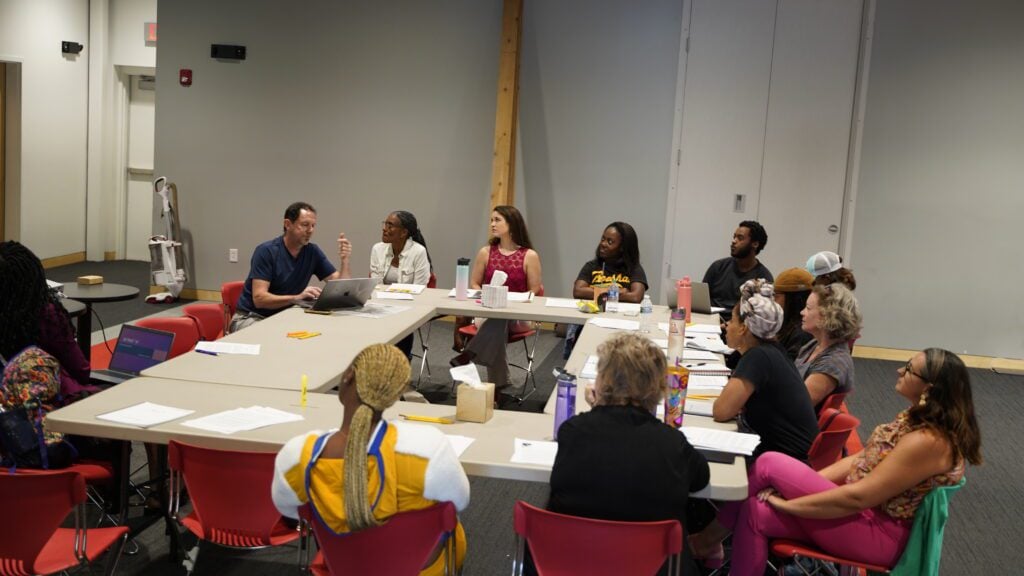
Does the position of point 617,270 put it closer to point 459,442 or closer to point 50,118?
point 459,442

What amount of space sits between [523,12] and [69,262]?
587 centimetres

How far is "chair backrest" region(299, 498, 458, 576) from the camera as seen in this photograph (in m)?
2.59

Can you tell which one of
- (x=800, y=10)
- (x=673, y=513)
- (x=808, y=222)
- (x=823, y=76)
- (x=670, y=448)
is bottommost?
(x=673, y=513)

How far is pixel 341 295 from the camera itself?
5402 millimetres

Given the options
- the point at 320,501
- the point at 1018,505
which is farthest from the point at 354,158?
the point at 320,501

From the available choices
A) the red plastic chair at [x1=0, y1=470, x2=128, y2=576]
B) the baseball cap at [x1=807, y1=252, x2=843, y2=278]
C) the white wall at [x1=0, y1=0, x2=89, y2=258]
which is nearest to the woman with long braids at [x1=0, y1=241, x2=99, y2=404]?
the red plastic chair at [x1=0, y1=470, x2=128, y2=576]

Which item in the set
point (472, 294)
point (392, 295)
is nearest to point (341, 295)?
point (392, 295)

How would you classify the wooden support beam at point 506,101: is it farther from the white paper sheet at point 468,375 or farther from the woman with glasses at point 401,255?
the white paper sheet at point 468,375

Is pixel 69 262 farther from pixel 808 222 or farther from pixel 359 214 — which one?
pixel 808 222

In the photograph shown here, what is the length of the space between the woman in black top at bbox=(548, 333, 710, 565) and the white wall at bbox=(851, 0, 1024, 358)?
585cm

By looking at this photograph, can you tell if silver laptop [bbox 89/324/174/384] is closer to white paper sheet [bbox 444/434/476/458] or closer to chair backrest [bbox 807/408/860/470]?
white paper sheet [bbox 444/434/476/458]

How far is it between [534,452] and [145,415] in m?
1.32

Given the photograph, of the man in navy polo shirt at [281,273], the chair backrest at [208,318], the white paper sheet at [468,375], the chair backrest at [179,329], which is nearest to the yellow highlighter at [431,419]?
the white paper sheet at [468,375]

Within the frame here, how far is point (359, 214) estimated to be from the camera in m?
8.77
